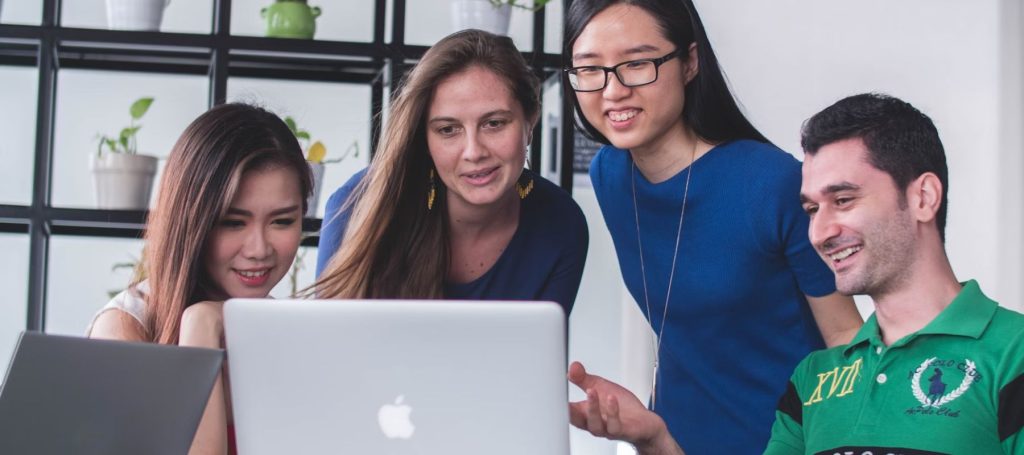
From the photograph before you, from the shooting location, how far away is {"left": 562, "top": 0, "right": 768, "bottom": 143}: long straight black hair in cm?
192

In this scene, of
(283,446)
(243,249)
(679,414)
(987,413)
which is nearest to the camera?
(283,446)

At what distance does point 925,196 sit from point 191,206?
1.11m

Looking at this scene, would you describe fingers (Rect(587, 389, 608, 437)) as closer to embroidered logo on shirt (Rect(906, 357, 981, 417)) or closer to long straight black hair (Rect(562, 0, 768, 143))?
embroidered logo on shirt (Rect(906, 357, 981, 417))

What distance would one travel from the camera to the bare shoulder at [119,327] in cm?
175

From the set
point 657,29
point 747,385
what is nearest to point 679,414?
point 747,385

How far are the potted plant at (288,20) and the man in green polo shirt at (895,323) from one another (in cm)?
190

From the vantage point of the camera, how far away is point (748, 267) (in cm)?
190

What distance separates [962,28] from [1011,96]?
0.93 feet

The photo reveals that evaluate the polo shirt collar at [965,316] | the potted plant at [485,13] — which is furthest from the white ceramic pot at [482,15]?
the polo shirt collar at [965,316]

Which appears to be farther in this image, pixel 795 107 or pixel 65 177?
pixel 795 107

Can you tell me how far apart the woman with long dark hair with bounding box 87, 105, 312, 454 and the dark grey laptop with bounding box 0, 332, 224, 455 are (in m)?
0.54

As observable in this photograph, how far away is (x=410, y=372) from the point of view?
1.13 meters

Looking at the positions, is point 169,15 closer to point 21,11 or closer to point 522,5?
point 21,11

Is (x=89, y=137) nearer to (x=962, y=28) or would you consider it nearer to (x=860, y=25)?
(x=860, y=25)
